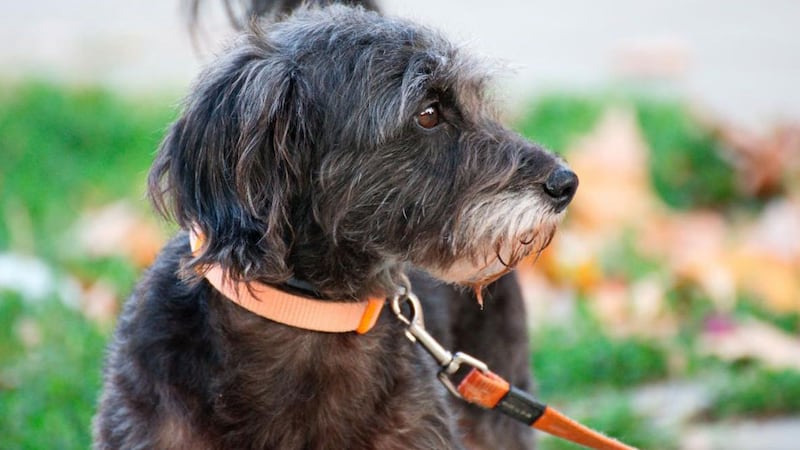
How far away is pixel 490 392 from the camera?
3682 millimetres

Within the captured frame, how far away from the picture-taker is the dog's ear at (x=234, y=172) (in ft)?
10.6

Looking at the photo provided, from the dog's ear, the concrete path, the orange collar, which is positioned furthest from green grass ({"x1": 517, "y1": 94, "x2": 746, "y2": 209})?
the dog's ear

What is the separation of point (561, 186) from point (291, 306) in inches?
32.9

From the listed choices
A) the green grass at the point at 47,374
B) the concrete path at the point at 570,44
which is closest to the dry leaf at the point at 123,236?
the green grass at the point at 47,374

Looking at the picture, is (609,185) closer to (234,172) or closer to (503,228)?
(503,228)

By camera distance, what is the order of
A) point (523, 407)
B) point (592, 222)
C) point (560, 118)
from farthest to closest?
point (560, 118), point (592, 222), point (523, 407)

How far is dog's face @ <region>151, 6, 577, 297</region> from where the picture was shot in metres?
3.38

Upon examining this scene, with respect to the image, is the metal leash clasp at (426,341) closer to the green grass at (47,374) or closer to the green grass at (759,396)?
the green grass at (47,374)

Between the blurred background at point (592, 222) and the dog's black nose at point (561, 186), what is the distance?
0.55 m


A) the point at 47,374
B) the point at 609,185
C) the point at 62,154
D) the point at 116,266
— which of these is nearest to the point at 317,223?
the point at 47,374

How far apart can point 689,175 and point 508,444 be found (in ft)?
12.3

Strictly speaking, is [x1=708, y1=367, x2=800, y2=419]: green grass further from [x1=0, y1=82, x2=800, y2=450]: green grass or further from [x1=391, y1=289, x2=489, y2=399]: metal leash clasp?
[x1=391, y1=289, x2=489, y2=399]: metal leash clasp

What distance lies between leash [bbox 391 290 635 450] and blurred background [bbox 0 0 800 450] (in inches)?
32.2

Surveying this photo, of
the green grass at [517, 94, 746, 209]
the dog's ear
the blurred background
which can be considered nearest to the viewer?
the dog's ear
